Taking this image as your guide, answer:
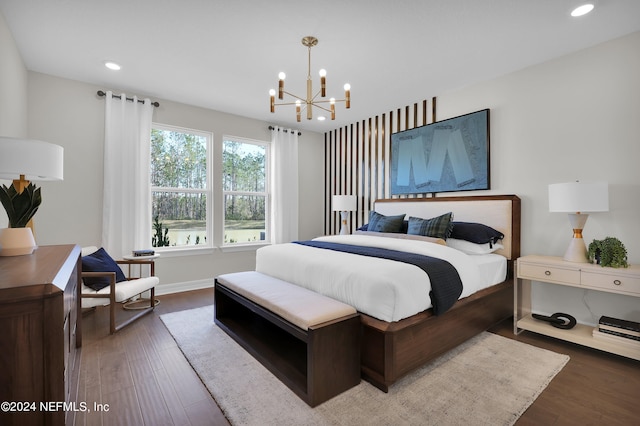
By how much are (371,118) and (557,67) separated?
2.45 meters

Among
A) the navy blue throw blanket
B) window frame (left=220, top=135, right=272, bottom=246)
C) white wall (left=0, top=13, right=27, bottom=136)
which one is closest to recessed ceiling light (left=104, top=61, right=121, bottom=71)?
white wall (left=0, top=13, right=27, bottom=136)

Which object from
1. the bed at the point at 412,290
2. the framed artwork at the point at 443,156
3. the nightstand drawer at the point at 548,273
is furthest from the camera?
the framed artwork at the point at 443,156

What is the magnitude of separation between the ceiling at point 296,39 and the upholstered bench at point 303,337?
7.20 feet

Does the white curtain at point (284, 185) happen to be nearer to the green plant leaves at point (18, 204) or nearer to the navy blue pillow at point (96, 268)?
the navy blue pillow at point (96, 268)

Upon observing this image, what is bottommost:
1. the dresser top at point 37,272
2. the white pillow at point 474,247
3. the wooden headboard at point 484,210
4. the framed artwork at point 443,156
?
the white pillow at point 474,247

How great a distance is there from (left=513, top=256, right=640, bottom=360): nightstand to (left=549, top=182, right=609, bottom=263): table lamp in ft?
0.49

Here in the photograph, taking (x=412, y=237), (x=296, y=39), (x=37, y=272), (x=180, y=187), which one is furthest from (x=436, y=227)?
(x=180, y=187)

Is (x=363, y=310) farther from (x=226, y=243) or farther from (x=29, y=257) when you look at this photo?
(x=226, y=243)

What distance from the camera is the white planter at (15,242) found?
1.59 m

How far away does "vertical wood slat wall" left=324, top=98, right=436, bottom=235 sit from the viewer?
4422 mm

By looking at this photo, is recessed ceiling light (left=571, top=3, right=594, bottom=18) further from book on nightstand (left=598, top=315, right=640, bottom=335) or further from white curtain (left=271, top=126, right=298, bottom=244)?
white curtain (left=271, top=126, right=298, bottom=244)

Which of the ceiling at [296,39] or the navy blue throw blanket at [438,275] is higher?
the ceiling at [296,39]

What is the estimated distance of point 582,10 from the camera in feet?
7.31

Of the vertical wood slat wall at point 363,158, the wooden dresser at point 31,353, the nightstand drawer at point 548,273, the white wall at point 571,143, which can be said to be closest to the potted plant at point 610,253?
the nightstand drawer at point 548,273
